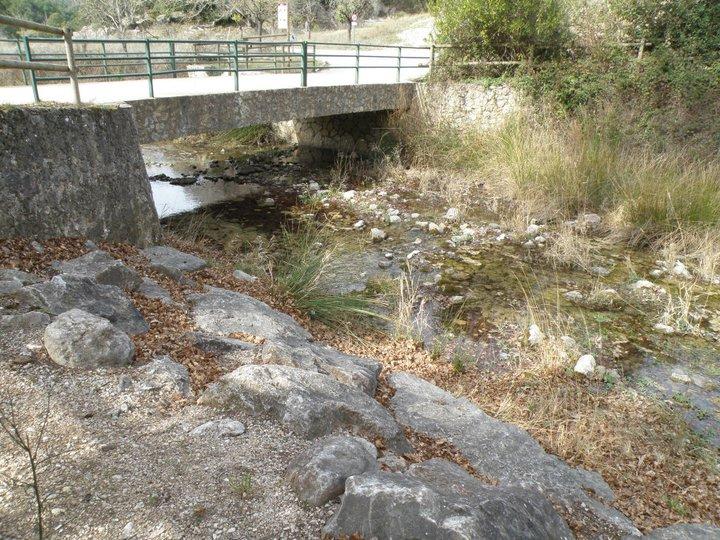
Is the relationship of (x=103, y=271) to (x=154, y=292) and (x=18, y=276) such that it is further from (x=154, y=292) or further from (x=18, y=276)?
(x=18, y=276)

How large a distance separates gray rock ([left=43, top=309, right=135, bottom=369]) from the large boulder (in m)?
0.90

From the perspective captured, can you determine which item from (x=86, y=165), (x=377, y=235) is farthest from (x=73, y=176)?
(x=377, y=235)

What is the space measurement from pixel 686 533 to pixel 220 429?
2625mm

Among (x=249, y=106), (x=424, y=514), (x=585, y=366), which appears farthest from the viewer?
(x=249, y=106)

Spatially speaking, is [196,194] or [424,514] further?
[196,194]

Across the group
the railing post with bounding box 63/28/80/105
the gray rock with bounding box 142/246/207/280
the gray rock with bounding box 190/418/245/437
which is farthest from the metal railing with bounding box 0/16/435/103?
the gray rock with bounding box 190/418/245/437

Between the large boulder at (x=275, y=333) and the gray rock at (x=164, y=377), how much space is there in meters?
0.58

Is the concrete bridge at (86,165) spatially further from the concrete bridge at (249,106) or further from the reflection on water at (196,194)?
the reflection on water at (196,194)

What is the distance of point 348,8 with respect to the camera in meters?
33.1

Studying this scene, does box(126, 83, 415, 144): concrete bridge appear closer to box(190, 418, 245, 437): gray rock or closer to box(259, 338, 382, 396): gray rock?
box(259, 338, 382, 396): gray rock

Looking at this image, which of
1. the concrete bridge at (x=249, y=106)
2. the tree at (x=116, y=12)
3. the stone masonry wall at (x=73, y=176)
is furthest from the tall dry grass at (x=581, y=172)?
the tree at (x=116, y=12)

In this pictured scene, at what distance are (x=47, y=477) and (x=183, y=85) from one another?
8953 mm

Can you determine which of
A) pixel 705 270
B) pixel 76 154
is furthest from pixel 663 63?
pixel 76 154

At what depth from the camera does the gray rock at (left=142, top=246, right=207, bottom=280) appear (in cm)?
523
